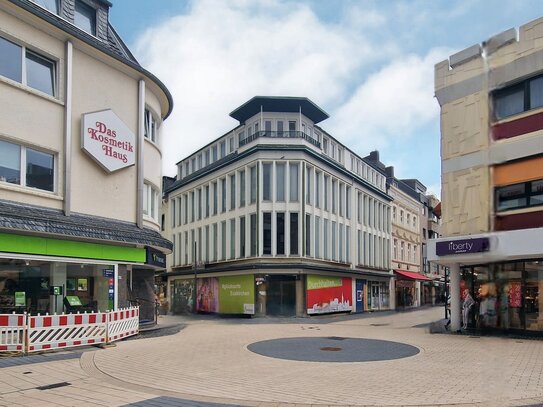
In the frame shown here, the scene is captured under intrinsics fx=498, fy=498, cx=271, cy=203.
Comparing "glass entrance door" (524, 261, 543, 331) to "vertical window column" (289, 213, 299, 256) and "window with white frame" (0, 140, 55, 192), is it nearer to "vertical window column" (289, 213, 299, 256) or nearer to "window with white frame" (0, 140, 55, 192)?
"window with white frame" (0, 140, 55, 192)

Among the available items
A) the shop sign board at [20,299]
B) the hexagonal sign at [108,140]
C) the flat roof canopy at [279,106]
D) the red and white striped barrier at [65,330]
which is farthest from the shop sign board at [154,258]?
the flat roof canopy at [279,106]

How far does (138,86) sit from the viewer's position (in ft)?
72.7

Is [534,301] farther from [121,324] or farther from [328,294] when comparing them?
[328,294]

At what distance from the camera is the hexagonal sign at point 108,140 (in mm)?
19000

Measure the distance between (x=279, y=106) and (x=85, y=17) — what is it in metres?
18.2

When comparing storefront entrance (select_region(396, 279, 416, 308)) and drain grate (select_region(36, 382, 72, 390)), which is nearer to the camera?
drain grate (select_region(36, 382, 72, 390))

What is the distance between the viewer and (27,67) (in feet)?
55.8

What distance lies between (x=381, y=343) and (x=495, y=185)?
55.2 ft

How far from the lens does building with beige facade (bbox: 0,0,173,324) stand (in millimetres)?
16156

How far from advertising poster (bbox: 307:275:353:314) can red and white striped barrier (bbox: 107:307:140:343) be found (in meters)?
17.4

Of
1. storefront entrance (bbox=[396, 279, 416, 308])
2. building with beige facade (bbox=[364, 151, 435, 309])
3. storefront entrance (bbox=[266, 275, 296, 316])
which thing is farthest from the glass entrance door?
storefront entrance (bbox=[396, 279, 416, 308])

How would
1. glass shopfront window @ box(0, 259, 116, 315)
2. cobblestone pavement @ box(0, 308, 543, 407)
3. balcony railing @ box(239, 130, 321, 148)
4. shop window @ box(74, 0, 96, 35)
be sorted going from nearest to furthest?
cobblestone pavement @ box(0, 308, 543, 407) → glass shopfront window @ box(0, 259, 116, 315) → shop window @ box(74, 0, 96, 35) → balcony railing @ box(239, 130, 321, 148)

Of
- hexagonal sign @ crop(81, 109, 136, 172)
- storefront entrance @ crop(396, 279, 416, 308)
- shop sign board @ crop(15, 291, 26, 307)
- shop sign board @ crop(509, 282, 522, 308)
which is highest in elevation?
hexagonal sign @ crop(81, 109, 136, 172)

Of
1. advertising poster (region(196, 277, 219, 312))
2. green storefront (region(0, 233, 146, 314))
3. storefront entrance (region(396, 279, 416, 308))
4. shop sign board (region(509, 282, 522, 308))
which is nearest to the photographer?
shop sign board (region(509, 282, 522, 308))
